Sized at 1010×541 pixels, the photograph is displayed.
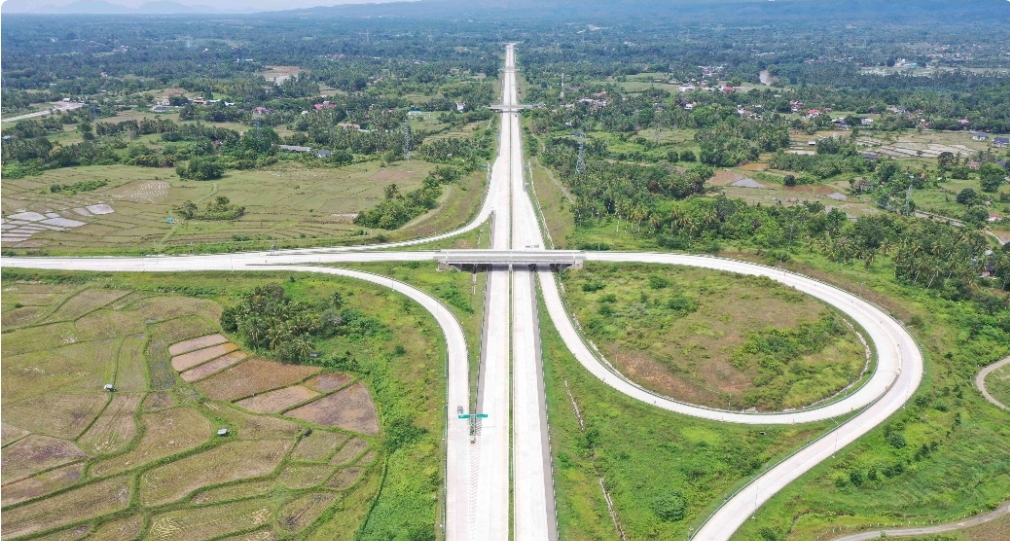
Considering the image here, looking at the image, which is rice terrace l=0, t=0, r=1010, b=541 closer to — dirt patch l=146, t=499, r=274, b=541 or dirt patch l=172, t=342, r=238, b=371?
dirt patch l=146, t=499, r=274, b=541

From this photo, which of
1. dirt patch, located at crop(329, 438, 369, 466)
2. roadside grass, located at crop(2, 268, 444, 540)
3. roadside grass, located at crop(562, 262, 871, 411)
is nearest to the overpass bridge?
roadside grass, located at crop(562, 262, 871, 411)

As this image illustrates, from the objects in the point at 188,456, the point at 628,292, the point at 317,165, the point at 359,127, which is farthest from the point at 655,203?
the point at 359,127

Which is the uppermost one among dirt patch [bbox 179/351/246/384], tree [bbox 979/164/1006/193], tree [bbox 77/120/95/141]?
tree [bbox 77/120/95/141]

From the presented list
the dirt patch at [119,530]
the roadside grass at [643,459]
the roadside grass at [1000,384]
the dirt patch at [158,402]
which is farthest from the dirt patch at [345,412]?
the roadside grass at [1000,384]

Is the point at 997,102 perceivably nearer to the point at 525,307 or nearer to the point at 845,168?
the point at 845,168

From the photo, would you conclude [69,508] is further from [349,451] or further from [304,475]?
[349,451]

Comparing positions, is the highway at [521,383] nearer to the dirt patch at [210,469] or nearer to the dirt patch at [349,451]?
the dirt patch at [349,451]
